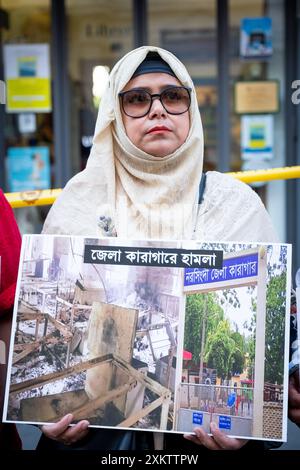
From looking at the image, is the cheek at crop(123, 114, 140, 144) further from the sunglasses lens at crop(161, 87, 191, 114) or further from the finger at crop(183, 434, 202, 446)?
the finger at crop(183, 434, 202, 446)

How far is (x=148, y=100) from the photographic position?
2.01 m

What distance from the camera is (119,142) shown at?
2.05 metres

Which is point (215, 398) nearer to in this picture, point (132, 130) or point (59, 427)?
point (59, 427)

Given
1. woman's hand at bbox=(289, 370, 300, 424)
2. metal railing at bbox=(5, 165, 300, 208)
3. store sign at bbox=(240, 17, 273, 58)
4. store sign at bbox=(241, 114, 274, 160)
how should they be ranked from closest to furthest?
woman's hand at bbox=(289, 370, 300, 424) → metal railing at bbox=(5, 165, 300, 208) → store sign at bbox=(240, 17, 273, 58) → store sign at bbox=(241, 114, 274, 160)

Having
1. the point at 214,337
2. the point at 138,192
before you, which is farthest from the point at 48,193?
the point at 214,337

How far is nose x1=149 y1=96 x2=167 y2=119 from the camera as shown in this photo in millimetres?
1978

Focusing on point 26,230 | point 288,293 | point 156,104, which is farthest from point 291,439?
point 26,230

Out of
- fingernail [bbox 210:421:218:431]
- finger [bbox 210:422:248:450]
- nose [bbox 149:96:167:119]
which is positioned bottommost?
finger [bbox 210:422:248:450]

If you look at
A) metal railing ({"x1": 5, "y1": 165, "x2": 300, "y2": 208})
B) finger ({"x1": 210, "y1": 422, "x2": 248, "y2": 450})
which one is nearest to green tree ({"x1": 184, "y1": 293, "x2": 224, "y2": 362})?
finger ({"x1": 210, "y1": 422, "x2": 248, "y2": 450})

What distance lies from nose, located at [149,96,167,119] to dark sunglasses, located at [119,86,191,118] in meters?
0.01

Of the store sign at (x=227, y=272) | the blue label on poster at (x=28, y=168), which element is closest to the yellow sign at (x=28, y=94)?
the blue label on poster at (x=28, y=168)

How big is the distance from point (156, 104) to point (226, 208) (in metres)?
0.40

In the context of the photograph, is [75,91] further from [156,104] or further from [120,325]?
[120,325]

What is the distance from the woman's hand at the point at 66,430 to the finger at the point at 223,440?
338 mm
